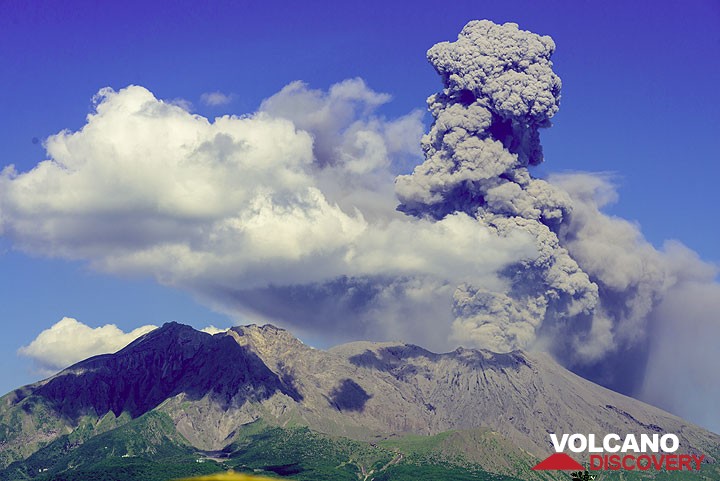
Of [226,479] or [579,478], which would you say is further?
[579,478]

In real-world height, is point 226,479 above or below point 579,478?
below
